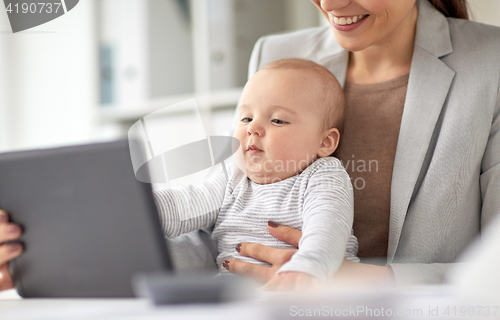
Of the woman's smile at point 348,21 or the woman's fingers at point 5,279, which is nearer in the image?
the woman's fingers at point 5,279

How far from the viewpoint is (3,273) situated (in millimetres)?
735

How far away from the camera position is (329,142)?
3.38 ft

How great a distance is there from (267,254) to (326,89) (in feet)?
1.44

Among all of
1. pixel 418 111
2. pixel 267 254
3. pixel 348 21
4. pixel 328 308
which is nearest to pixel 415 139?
pixel 418 111

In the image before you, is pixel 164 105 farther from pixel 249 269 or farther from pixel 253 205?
pixel 249 269

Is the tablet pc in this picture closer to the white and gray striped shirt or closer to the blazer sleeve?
the white and gray striped shirt

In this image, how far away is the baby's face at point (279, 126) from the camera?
0.94 meters

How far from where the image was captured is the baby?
0.90 metres

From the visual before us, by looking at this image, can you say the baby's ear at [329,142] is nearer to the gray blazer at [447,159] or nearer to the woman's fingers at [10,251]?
the gray blazer at [447,159]

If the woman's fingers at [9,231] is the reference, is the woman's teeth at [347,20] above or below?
above

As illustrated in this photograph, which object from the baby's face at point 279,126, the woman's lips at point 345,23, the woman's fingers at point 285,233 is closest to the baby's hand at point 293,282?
the woman's fingers at point 285,233

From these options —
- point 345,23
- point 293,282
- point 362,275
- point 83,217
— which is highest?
point 345,23

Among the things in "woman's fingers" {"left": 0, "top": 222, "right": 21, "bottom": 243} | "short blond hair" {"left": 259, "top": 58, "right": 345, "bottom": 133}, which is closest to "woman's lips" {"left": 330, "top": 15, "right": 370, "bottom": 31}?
"short blond hair" {"left": 259, "top": 58, "right": 345, "bottom": 133}

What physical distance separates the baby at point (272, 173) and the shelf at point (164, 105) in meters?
1.33
